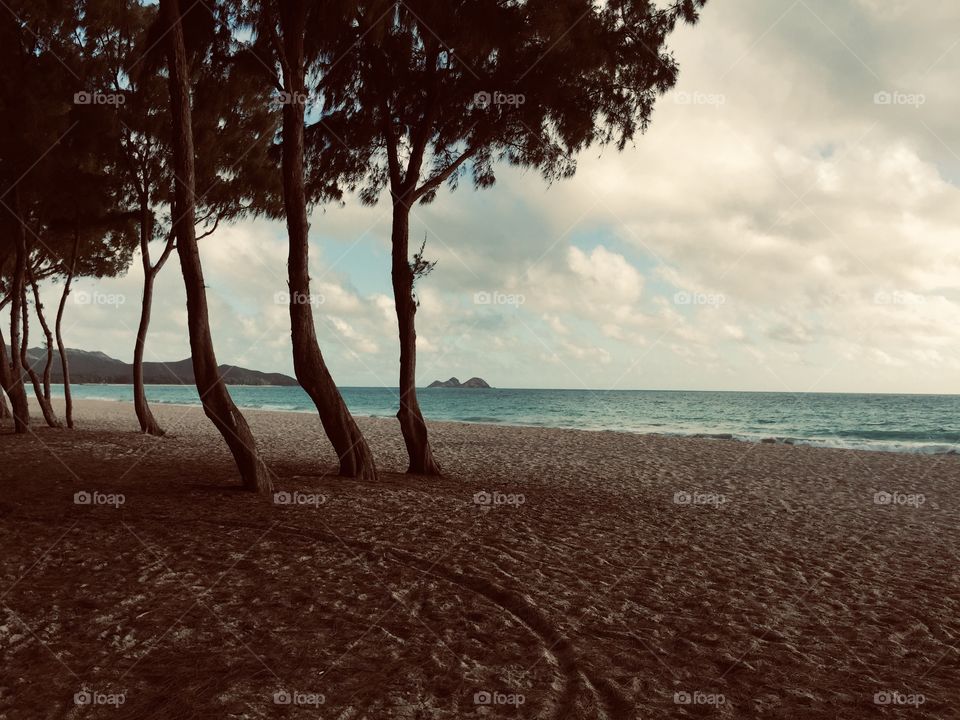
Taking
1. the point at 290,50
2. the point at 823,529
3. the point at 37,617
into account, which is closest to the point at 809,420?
the point at 823,529

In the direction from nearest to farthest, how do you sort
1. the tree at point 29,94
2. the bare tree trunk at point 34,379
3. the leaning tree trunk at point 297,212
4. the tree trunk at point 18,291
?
the leaning tree trunk at point 297,212
the tree at point 29,94
the tree trunk at point 18,291
the bare tree trunk at point 34,379

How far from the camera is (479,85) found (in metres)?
10.5

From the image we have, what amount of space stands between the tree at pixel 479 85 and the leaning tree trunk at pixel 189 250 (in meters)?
2.71

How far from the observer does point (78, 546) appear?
19.2 feet

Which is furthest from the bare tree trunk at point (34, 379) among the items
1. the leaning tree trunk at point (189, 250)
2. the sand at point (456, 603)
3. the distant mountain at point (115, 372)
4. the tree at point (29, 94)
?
the distant mountain at point (115, 372)

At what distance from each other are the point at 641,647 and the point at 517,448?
13.3m

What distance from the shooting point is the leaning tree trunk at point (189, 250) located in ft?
25.8

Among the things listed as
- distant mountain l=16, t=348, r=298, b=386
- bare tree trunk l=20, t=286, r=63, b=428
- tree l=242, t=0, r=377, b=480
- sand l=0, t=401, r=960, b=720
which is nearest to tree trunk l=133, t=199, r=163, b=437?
bare tree trunk l=20, t=286, r=63, b=428

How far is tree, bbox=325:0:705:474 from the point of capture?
376 inches

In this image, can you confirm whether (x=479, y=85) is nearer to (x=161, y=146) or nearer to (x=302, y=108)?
(x=302, y=108)

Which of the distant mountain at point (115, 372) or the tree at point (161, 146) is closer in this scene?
the tree at point (161, 146)

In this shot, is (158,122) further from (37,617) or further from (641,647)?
(641,647)

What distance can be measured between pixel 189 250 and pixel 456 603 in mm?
5554

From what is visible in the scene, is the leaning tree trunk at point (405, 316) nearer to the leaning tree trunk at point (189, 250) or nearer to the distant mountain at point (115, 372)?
the leaning tree trunk at point (189, 250)
